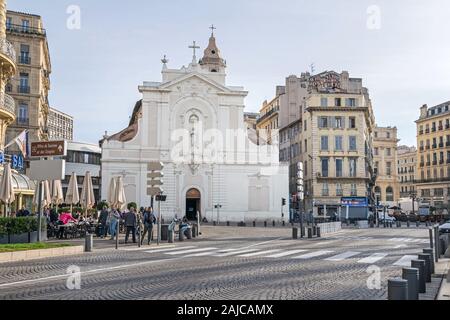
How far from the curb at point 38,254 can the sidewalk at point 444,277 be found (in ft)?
38.8

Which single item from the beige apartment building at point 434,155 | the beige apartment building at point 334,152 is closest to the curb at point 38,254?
the beige apartment building at point 334,152

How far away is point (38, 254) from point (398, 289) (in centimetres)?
1294

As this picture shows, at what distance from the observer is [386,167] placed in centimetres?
9338

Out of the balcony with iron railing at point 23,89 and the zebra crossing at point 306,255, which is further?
the balcony with iron railing at point 23,89

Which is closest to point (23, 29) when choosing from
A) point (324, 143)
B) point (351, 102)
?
point (324, 143)

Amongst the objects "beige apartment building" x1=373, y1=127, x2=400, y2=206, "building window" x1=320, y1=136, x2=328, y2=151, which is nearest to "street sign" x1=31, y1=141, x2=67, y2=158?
"building window" x1=320, y1=136, x2=328, y2=151

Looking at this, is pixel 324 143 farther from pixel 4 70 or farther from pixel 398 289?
pixel 398 289

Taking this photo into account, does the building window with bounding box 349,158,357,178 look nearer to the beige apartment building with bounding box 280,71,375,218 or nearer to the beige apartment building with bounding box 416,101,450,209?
the beige apartment building with bounding box 280,71,375,218

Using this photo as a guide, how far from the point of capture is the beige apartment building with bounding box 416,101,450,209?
85375 mm

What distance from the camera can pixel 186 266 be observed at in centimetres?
1426

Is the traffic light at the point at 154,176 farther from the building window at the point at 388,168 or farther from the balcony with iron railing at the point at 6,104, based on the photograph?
the building window at the point at 388,168

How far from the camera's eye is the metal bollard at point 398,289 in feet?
22.9

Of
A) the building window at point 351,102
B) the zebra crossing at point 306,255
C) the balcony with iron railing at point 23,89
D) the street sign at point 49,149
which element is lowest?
the zebra crossing at point 306,255
